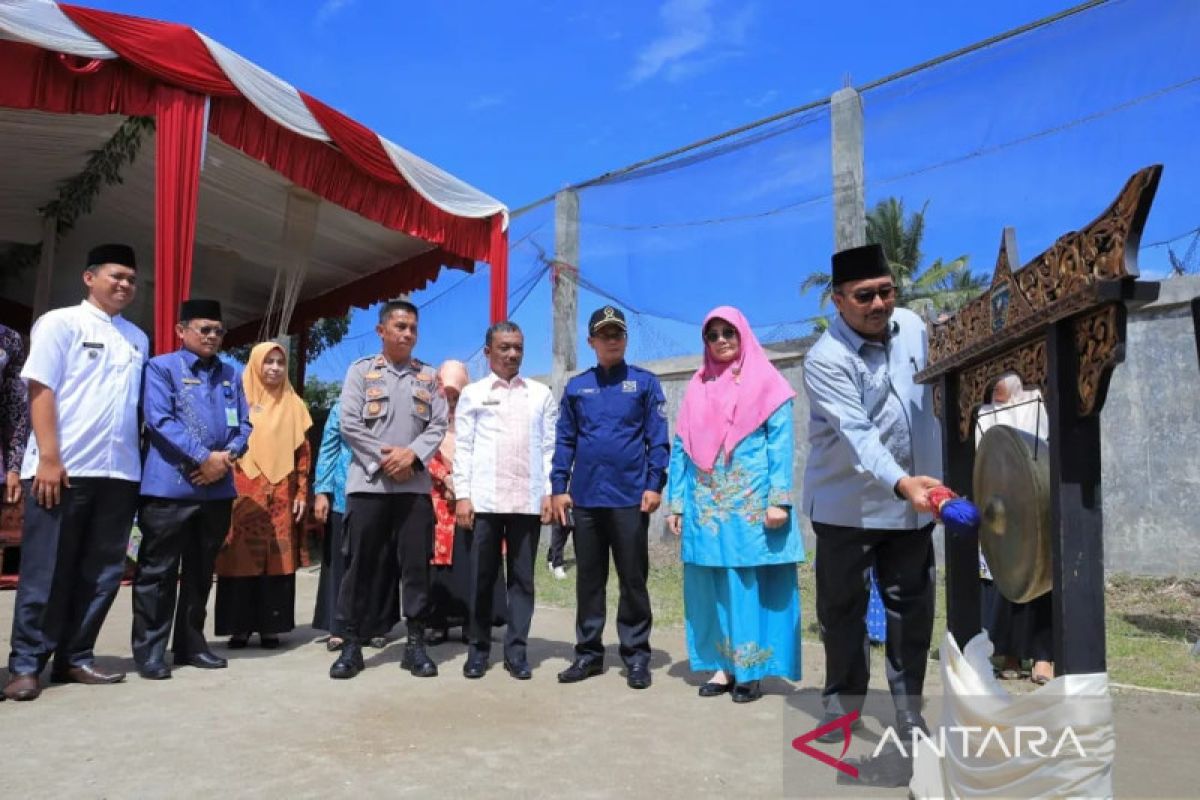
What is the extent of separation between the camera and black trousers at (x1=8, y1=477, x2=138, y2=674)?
3.43 meters

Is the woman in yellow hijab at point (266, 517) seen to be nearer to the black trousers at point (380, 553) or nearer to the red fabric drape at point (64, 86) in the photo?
the black trousers at point (380, 553)

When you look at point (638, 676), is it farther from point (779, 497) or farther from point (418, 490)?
point (418, 490)

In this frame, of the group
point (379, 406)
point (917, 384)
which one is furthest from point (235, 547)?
point (917, 384)

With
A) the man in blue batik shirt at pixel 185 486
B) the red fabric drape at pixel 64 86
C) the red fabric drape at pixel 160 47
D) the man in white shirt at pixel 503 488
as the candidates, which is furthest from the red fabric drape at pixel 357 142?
the man in white shirt at pixel 503 488

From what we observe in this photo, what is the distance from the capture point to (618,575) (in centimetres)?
390

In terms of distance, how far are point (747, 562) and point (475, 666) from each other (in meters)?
1.32

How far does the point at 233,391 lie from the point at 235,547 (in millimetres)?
891

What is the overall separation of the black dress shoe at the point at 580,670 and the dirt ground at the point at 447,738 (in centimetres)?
5

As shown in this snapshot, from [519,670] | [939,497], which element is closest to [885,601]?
[939,497]

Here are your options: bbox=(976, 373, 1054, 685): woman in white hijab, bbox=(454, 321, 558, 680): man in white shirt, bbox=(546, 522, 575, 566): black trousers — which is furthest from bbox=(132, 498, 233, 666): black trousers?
bbox=(546, 522, 575, 566): black trousers

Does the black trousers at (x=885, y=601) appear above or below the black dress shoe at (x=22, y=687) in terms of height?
above

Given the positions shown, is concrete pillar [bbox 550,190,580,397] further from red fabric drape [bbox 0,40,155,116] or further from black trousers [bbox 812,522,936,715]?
black trousers [bbox 812,522,936,715]

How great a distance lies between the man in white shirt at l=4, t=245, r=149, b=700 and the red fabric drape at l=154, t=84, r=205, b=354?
1271 mm

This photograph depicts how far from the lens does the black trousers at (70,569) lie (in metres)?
3.43
